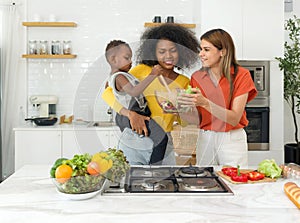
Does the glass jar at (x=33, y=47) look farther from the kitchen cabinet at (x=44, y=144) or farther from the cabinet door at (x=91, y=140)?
the cabinet door at (x=91, y=140)

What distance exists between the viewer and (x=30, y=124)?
14.6 feet

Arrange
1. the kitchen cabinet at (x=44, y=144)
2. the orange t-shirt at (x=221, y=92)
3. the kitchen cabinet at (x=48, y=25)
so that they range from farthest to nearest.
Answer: the kitchen cabinet at (x=48, y=25) < the kitchen cabinet at (x=44, y=144) < the orange t-shirt at (x=221, y=92)

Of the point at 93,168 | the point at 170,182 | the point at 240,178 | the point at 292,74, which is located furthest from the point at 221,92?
the point at 292,74

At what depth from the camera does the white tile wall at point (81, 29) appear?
15.2ft

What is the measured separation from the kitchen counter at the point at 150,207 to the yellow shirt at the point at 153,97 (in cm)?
46

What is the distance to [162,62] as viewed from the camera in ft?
6.32

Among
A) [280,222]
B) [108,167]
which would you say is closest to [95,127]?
[108,167]

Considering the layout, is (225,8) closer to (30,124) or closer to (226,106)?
(226,106)

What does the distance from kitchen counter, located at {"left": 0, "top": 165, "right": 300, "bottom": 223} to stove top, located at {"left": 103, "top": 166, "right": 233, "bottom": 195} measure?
46mm

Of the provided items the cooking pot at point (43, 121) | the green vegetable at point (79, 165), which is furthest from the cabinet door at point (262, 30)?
the green vegetable at point (79, 165)

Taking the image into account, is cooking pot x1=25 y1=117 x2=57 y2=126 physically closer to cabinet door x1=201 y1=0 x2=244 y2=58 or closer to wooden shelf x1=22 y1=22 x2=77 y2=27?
wooden shelf x1=22 y1=22 x2=77 y2=27

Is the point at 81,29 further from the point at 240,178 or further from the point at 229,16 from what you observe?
the point at 240,178

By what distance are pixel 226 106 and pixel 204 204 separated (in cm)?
93

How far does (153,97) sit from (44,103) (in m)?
2.84
